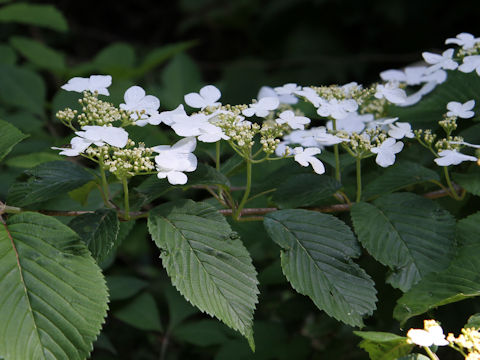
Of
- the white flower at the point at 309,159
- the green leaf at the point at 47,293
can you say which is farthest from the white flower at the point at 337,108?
the green leaf at the point at 47,293

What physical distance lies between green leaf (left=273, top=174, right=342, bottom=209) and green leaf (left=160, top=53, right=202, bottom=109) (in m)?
1.21

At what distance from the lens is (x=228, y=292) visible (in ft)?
2.77

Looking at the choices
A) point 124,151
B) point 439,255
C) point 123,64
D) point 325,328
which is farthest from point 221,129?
point 123,64

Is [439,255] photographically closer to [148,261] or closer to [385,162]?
[385,162]

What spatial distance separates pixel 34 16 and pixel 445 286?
198 centimetres

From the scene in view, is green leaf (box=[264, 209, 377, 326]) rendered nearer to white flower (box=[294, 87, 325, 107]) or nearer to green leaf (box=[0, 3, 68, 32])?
white flower (box=[294, 87, 325, 107])

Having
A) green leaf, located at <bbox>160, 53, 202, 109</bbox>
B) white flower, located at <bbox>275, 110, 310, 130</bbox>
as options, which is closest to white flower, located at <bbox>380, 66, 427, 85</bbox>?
white flower, located at <bbox>275, 110, 310, 130</bbox>

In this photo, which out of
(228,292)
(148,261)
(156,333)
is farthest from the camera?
(148,261)

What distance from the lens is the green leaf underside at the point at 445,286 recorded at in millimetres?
871

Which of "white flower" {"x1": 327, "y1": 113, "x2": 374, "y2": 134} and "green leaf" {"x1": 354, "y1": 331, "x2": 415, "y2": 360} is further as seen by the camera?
"white flower" {"x1": 327, "y1": 113, "x2": 374, "y2": 134}

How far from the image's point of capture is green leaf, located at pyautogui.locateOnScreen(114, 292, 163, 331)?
1.63m

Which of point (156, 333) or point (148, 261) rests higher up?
point (156, 333)

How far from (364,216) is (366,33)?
3330 millimetres

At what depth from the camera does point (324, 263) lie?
3.01 ft
